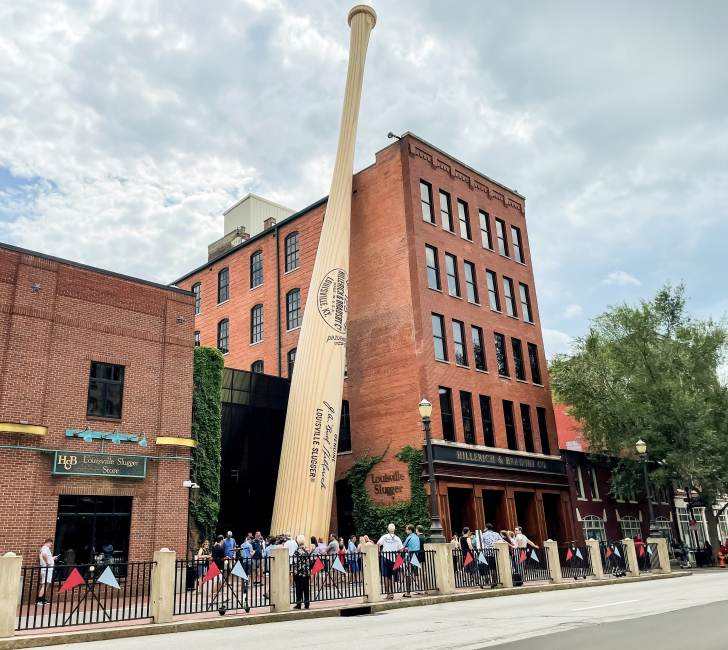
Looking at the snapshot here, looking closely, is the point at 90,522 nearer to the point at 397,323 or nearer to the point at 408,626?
the point at 408,626

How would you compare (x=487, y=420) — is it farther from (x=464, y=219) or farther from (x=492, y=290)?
(x=464, y=219)

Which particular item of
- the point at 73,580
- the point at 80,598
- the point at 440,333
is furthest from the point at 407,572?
the point at 440,333

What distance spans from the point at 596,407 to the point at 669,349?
477 centimetres

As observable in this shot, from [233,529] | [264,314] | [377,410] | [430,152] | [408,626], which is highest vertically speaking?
[430,152]

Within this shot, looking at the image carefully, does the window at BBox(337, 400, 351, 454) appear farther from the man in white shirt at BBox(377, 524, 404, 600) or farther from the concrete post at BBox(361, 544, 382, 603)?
the concrete post at BBox(361, 544, 382, 603)

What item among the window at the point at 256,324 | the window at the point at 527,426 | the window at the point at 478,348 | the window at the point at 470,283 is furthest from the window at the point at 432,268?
the window at the point at 256,324

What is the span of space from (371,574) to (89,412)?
9.85 m

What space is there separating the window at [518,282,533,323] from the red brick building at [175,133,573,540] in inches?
2.8

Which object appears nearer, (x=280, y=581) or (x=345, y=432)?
(x=280, y=581)

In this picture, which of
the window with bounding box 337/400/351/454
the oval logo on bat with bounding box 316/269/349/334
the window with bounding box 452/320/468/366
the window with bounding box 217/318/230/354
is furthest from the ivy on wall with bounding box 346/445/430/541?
the window with bounding box 217/318/230/354

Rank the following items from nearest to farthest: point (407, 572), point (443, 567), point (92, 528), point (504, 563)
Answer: point (407, 572), point (443, 567), point (92, 528), point (504, 563)

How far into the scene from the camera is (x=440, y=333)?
101ft

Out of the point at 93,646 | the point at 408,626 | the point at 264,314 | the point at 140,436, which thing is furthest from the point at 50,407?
the point at 264,314

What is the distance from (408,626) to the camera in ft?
38.3
